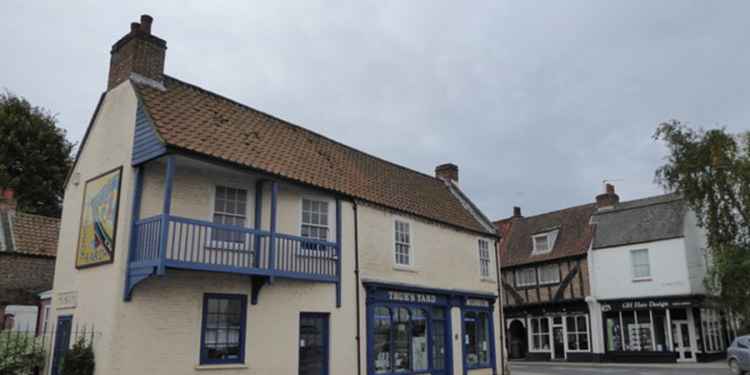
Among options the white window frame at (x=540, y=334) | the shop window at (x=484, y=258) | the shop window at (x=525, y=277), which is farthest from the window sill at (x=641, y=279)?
the shop window at (x=484, y=258)

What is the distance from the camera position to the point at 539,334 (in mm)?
34125

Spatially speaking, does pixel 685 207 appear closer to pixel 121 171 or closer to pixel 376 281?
pixel 376 281

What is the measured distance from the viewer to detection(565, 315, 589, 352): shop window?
1246 inches

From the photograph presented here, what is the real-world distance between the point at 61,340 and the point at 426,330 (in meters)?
11.1

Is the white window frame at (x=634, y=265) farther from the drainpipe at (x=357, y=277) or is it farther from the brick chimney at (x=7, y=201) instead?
the brick chimney at (x=7, y=201)

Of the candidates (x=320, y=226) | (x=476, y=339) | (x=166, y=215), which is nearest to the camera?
(x=166, y=215)

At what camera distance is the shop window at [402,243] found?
18870mm

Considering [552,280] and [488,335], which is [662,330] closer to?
[552,280]

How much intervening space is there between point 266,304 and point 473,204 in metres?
13.6

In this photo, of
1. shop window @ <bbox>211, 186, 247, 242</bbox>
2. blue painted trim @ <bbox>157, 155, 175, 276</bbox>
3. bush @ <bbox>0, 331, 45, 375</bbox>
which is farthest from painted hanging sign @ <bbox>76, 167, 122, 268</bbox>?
shop window @ <bbox>211, 186, 247, 242</bbox>

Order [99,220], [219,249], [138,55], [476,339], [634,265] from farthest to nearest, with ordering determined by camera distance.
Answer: [634,265] → [476,339] → [138,55] → [99,220] → [219,249]

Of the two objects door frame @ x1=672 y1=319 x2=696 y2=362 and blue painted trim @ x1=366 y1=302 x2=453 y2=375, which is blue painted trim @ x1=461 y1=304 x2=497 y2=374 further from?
door frame @ x1=672 y1=319 x2=696 y2=362

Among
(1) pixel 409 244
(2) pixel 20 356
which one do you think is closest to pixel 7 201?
(2) pixel 20 356

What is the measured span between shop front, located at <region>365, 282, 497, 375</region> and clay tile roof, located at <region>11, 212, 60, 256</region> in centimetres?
1368
